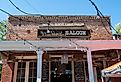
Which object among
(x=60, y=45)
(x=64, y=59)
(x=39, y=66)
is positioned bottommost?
(x=39, y=66)

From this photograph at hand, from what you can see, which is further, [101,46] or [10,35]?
[10,35]

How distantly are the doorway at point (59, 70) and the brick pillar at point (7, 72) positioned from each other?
2.59 meters

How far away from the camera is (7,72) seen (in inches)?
537

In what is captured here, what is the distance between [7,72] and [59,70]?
339 cm

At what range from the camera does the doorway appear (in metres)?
13.8

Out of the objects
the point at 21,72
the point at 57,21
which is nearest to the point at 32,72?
the point at 21,72

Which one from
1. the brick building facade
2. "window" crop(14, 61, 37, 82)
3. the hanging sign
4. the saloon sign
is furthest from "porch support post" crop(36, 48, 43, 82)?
the saloon sign

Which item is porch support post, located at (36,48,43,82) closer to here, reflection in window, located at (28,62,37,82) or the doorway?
the doorway

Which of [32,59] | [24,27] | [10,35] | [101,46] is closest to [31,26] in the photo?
[24,27]

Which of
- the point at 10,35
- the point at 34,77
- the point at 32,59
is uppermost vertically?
the point at 10,35

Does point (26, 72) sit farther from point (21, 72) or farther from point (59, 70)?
point (59, 70)

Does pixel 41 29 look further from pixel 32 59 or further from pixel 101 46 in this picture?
pixel 101 46

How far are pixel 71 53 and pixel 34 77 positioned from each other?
285 centimetres

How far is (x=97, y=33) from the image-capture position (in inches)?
599
